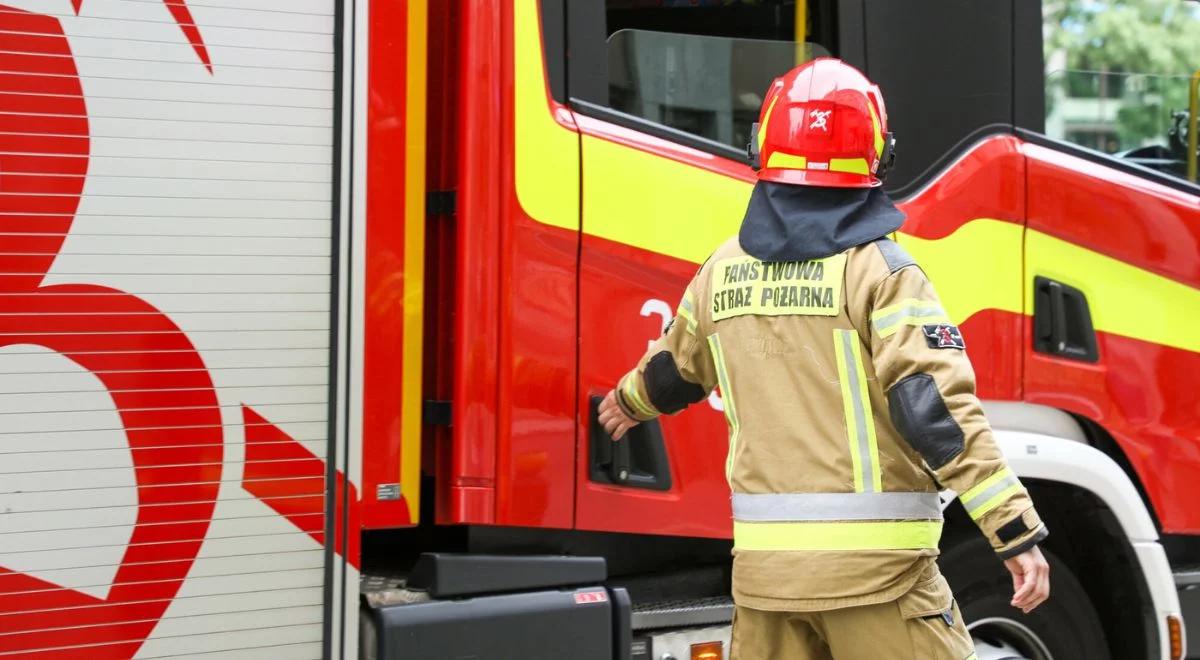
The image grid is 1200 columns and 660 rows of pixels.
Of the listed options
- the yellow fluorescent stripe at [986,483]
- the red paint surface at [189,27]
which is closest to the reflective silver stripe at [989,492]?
the yellow fluorescent stripe at [986,483]

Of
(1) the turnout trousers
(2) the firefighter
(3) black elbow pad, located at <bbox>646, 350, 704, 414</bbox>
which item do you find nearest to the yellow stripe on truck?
(3) black elbow pad, located at <bbox>646, 350, 704, 414</bbox>

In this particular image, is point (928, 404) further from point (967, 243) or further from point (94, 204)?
point (94, 204)

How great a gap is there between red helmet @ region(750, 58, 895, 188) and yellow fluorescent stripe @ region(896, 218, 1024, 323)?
751 millimetres

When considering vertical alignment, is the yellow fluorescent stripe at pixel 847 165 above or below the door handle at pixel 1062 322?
above

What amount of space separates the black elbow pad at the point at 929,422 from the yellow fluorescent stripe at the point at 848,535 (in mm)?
175

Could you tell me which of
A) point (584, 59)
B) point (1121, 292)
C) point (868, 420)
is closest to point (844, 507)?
point (868, 420)

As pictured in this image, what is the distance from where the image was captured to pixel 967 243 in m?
3.63

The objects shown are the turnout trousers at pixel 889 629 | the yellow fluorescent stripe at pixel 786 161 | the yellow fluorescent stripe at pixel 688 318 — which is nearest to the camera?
the turnout trousers at pixel 889 629

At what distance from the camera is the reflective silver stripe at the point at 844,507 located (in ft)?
8.88

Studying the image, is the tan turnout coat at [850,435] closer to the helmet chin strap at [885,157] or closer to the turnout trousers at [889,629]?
the turnout trousers at [889,629]

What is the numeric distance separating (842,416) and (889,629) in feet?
1.36

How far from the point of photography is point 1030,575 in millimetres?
2600

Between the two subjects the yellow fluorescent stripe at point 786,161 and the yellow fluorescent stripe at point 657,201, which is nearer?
the yellow fluorescent stripe at point 786,161

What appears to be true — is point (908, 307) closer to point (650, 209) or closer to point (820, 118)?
point (820, 118)
